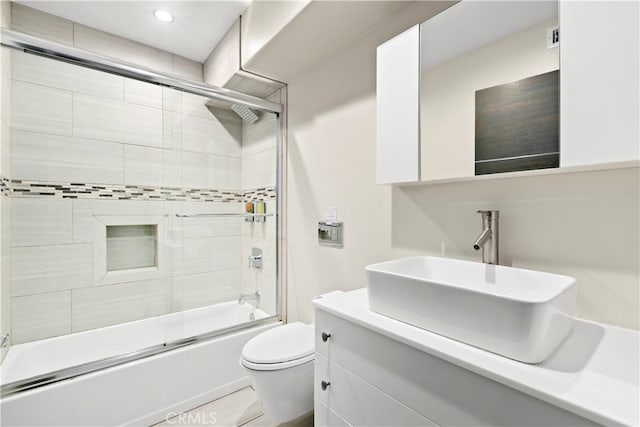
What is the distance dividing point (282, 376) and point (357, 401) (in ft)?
1.84

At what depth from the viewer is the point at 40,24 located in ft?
6.55

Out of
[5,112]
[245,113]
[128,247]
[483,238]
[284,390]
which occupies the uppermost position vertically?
[245,113]

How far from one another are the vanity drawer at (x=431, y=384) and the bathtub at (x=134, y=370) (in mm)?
1184

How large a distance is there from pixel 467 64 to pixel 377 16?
23.0 inches

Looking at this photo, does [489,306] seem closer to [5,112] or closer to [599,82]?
[599,82]

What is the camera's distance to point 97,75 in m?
1.89

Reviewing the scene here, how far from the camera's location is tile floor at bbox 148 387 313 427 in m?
1.67

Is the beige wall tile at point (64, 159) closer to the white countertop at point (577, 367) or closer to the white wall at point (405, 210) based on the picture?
the white wall at point (405, 210)

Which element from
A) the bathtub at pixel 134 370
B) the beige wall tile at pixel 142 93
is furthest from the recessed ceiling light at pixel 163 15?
the bathtub at pixel 134 370

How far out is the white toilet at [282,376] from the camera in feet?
4.73

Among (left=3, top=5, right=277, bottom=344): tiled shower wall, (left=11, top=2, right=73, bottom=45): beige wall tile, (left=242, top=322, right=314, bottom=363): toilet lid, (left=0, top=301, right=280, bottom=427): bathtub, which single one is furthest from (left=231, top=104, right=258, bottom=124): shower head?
(left=242, top=322, right=314, bottom=363): toilet lid

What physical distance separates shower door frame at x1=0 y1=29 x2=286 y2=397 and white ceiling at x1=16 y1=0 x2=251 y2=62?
474 mm

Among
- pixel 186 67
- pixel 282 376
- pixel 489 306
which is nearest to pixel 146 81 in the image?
pixel 186 67

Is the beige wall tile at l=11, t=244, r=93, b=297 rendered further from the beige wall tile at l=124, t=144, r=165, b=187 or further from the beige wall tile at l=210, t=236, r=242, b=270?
the beige wall tile at l=210, t=236, r=242, b=270
